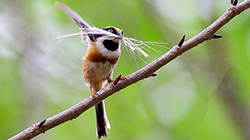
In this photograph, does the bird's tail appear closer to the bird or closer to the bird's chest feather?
the bird

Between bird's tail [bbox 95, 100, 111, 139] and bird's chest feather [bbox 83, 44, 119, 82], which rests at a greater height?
bird's chest feather [bbox 83, 44, 119, 82]

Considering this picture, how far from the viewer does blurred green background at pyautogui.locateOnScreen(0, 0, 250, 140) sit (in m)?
5.07

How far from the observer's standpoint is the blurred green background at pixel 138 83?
200 inches

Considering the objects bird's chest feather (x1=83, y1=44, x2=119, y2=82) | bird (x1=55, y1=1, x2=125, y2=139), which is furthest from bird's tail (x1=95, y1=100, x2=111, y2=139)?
bird's chest feather (x1=83, y1=44, x2=119, y2=82)

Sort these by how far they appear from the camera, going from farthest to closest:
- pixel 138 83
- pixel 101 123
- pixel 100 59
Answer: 1. pixel 138 83
2. pixel 101 123
3. pixel 100 59

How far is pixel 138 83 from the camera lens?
19.4ft

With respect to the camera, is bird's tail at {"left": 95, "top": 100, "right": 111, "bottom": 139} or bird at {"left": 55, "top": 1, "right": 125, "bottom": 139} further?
bird's tail at {"left": 95, "top": 100, "right": 111, "bottom": 139}

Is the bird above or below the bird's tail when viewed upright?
above

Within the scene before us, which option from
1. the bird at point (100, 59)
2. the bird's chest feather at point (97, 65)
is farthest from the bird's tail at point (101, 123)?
the bird's chest feather at point (97, 65)

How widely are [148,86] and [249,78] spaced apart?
2.05 meters

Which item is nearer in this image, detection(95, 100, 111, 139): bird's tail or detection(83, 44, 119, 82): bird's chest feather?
detection(83, 44, 119, 82): bird's chest feather

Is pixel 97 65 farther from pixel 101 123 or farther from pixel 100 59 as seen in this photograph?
pixel 101 123

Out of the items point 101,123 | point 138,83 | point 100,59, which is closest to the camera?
point 100,59

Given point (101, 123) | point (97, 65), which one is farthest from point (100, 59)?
point (101, 123)
